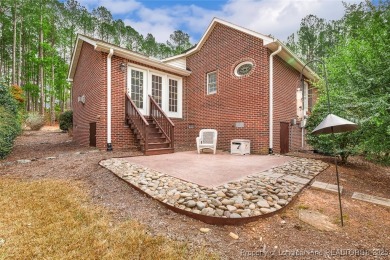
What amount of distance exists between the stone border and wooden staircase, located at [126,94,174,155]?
2.37 metres

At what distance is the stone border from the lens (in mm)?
2793

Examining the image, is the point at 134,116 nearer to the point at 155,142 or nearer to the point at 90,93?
the point at 155,142

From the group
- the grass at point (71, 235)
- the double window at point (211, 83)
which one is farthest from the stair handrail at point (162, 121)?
the grass at point (71, 235)

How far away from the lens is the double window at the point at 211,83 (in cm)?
937

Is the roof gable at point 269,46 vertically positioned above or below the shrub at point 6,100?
above

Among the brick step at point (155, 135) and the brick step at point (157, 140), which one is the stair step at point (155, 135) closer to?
the brick step at point (155, 135)

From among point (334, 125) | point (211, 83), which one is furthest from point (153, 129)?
point (334, 125)

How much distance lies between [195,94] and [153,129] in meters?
3.13

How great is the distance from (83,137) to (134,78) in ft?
13.1

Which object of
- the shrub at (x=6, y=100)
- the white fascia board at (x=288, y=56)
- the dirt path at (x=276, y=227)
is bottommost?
the dirt path at (x=276, y=227)

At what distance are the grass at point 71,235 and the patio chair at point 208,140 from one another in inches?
185

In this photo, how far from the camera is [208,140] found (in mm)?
7793

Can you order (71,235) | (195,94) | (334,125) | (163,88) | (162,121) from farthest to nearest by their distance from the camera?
(195,94) → (163,88) → (162,121) → (334,125) → (71,235)

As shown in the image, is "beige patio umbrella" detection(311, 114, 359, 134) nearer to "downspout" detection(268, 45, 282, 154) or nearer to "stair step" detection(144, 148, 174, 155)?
"downspout" detection(268, 45, 282, 154)
